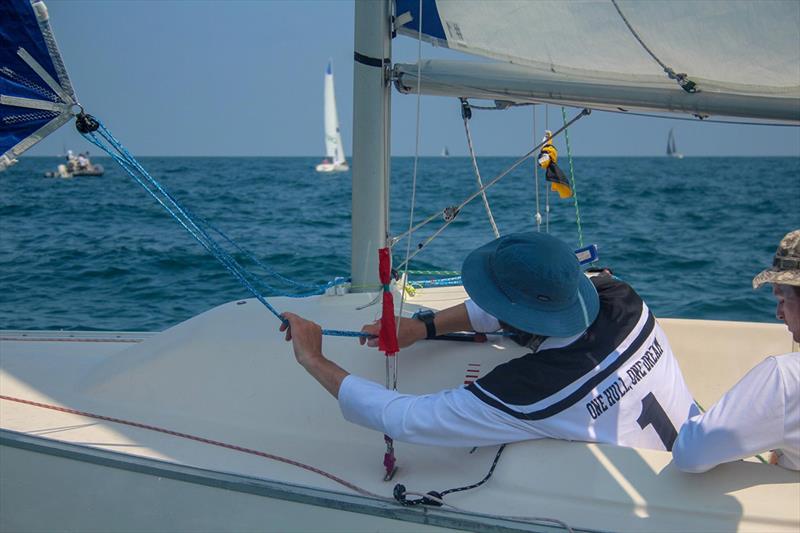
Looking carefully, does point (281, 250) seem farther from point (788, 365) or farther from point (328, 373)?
point (788, 365)

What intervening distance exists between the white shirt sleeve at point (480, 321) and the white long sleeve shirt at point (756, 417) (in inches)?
31.1

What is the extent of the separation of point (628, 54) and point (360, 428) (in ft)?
5.01

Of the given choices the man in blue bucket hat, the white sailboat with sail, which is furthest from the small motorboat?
the man in blue bucket hat

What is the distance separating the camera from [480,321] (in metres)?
2.36

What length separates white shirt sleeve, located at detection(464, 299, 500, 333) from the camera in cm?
236

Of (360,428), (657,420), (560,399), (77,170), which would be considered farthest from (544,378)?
(77,170)

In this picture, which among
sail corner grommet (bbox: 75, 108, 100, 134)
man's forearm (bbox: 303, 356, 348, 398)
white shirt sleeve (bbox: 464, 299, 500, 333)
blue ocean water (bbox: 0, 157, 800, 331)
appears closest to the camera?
man's forearm (bbox: 303, 356, 348, 398)

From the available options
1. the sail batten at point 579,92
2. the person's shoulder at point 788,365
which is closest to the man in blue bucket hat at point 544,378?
the person's shoulder at point 788,365

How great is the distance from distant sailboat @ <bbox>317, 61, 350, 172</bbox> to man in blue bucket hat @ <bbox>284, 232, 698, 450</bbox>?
1471 inches

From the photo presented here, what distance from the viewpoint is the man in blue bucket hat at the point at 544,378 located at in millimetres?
1813

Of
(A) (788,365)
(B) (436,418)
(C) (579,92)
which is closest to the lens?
(A) (788,365)

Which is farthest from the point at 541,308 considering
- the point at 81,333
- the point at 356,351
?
the point at 81,333

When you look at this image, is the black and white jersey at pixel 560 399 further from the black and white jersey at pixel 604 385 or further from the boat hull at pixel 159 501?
the boat hull at pixel 159 501

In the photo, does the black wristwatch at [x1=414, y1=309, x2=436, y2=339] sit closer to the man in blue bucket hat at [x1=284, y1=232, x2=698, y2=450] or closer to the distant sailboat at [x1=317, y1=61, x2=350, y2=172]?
the man in blue bucket hat at [x1=284, y1=232, x2=698, y2=450]
